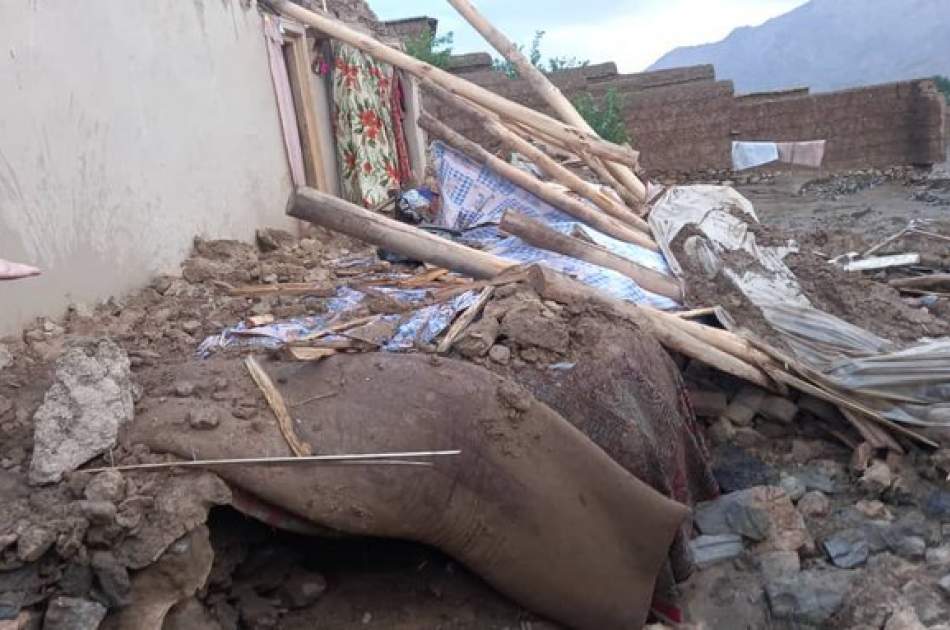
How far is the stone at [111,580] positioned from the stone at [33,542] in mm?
111

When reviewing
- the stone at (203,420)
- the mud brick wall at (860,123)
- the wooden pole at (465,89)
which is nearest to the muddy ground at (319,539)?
the stone at (203,420)

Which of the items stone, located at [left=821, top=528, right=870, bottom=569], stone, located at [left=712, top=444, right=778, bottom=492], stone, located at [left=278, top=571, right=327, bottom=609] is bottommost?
stone, located at [left=821, top=528, right=870, bottom=569]

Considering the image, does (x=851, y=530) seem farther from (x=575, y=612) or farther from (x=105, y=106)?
(x=105, y=106)

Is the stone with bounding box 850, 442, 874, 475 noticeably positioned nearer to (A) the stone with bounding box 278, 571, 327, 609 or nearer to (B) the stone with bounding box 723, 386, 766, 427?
(B) the stone with bounding box 723, 386, 766, 427

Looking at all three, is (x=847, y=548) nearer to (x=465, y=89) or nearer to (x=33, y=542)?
(x=33, y=542)

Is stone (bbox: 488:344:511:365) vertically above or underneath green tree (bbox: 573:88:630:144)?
underneath

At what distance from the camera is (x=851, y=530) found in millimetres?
3359

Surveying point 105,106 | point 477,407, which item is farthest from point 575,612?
point 105,106

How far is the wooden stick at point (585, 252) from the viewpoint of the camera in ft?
14.3

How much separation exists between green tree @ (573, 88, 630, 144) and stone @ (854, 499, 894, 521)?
9.22 metres

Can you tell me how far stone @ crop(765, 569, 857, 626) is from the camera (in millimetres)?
2881

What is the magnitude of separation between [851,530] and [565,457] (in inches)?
→ 56.3

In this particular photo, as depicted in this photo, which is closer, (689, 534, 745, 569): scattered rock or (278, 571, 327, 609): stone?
(278, 571, 327, 609): stone

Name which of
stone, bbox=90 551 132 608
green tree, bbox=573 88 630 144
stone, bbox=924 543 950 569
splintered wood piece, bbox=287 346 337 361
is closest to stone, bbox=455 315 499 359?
splintered wood piece, bbox=287 346 337 361
